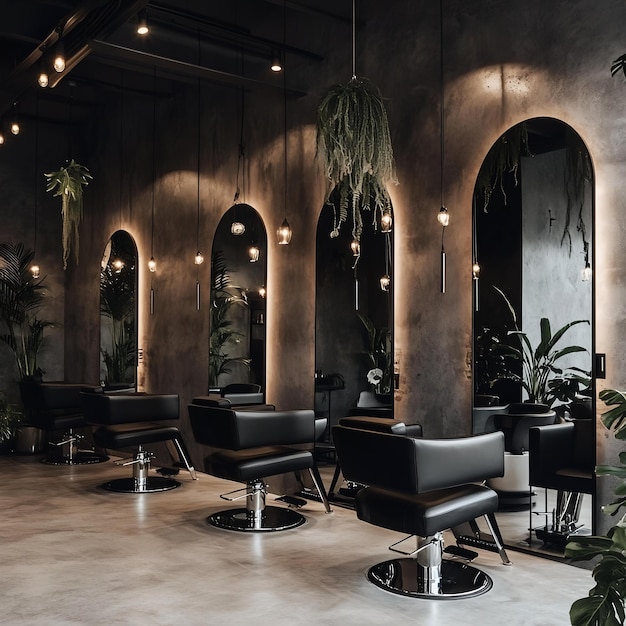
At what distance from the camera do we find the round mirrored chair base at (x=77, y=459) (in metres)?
7.63

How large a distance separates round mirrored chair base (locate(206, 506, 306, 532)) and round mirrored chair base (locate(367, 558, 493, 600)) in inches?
41.3

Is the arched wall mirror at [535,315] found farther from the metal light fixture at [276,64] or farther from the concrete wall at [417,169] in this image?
the metal light fixture at [276,64]

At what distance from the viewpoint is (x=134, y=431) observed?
6.18 metres

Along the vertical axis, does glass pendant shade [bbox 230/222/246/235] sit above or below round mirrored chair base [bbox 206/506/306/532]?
above

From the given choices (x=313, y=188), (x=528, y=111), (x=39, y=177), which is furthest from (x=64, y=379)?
(x=528, y=111)

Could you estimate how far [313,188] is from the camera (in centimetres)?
592

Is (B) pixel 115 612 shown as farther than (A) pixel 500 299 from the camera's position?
No

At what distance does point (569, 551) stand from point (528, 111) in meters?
3.01

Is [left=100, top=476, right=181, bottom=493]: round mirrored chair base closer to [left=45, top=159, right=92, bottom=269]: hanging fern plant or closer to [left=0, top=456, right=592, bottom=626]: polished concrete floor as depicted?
[left=0, top=456, right=592, bottom=626]: polished concrete floor

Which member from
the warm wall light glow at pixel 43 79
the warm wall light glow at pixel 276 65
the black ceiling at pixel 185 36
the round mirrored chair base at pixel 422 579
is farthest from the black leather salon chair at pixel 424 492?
the warm wall light glow at pixel 43 79

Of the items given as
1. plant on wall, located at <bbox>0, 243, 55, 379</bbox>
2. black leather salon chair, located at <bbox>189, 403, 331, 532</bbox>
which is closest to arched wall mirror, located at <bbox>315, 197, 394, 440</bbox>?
black leather salon chair, located at <bbox>189, 403, 331, 532</bbox>

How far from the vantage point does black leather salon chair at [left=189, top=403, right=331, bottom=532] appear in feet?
A: 15.7

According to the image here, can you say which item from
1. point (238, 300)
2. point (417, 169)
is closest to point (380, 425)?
point (417, 169)

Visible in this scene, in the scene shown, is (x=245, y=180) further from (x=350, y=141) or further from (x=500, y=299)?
(x=500, y=299)
